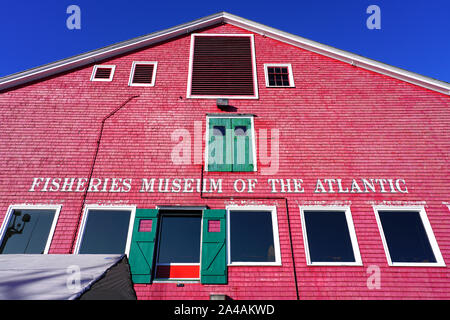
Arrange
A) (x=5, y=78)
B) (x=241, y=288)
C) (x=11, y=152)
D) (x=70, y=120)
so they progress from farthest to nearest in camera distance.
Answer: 1. (x=5, y=78)
2. (x=70, y=120)
3. (x=11, y=152)
4. (x=241, y=288)

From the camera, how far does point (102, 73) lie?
11.4 metres

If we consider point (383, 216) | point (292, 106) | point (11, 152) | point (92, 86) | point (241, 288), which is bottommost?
point (241, 288)

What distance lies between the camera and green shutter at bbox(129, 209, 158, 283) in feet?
24.2

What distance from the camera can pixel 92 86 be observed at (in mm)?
A: 10906

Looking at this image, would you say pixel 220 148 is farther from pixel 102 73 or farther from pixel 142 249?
pixel 102 73

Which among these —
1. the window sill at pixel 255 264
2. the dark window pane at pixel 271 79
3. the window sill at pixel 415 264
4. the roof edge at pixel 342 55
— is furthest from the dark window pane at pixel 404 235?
the dark window pane at pixel 271 79

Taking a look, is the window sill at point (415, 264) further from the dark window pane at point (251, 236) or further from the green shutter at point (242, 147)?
the green shutter at point (242, 147)

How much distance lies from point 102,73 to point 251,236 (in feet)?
29.8

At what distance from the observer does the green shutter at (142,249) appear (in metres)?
7.39

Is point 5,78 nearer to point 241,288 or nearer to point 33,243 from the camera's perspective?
point 33,243

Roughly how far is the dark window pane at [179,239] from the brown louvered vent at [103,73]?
676 cm
